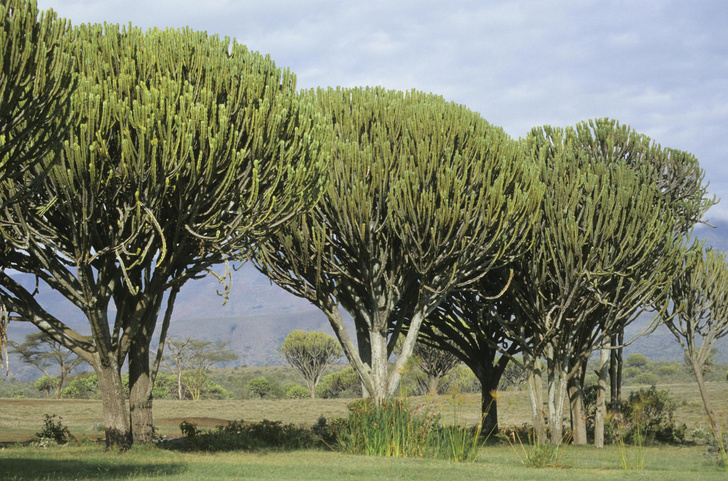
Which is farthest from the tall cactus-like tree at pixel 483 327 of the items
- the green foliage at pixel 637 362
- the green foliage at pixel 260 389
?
the green foliage at pixel 637 362

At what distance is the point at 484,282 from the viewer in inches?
757

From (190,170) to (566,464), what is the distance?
8.60 m

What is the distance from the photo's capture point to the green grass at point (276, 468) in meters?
9.61

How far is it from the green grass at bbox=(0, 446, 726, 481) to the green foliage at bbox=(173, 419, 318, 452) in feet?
4.78

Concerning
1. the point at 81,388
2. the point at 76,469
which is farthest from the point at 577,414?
the point at 81,388

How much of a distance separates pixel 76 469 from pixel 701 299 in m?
19.8

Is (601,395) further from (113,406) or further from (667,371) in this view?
(667,371)

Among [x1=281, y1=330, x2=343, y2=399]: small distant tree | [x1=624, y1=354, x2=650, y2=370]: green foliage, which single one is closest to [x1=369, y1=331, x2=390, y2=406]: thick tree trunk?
[x1=281, y1=330, x2=343, y2=399]: small distant tree

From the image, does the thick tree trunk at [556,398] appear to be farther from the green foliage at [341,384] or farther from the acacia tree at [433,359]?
the green foliage at [341,384]

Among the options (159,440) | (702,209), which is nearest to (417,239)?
(159,440)

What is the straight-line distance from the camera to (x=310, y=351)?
186ft

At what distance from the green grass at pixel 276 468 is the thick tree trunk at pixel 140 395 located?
789mm

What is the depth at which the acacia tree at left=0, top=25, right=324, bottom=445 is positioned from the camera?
1067 cm

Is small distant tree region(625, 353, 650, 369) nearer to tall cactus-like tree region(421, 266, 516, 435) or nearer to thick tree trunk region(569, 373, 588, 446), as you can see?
thick tree trunk region(569, 373, 588, 446)
